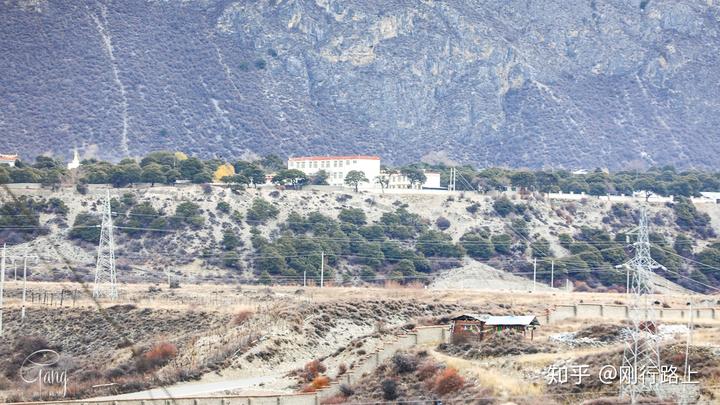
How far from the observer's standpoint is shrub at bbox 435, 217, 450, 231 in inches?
6181

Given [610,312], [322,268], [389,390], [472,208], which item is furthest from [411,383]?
[472,208]

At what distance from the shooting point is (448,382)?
67375 millimetres

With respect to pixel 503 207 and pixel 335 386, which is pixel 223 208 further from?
pixel 335 386

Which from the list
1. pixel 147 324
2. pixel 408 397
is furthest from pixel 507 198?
pixel 408 397

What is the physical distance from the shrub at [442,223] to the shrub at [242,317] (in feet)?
217

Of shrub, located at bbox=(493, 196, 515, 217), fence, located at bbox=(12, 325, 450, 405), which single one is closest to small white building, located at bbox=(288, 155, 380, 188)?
shrub, located at bbox=(493, 196, 515, 217)

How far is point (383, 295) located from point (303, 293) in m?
5.36

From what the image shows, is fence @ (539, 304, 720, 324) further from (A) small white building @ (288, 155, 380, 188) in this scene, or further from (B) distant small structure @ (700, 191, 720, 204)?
(B) distant small structure @ (700, 191, 720, 204)

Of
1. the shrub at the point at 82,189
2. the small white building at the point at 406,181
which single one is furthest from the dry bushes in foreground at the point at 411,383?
the small white building at the point at 406,181

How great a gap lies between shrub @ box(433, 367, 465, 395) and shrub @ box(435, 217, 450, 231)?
290ft

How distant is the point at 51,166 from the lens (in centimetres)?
17125

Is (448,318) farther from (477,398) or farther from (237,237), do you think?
(237,237)

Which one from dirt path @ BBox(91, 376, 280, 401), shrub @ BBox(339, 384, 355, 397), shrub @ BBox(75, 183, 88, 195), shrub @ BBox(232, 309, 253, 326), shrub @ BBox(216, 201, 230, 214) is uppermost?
shrub @ BBox(75, 183, 88, 195)

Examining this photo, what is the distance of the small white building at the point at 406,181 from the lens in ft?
580
